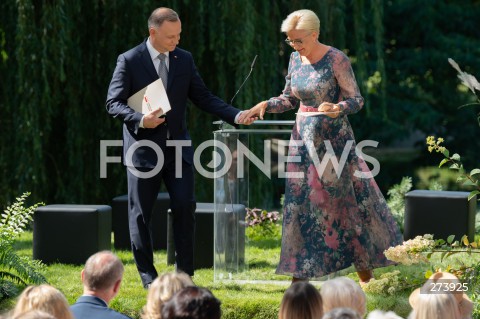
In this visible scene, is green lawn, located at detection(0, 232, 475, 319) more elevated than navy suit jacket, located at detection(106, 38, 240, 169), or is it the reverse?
navy suit jacket, located at detection(106, 38, 240, 169)

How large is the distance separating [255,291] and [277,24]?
5293 mm

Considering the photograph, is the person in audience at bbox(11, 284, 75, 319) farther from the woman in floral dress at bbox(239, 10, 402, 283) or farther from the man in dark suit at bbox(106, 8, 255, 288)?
the woman in floral dress at bbox(239, 10, 402, 283)

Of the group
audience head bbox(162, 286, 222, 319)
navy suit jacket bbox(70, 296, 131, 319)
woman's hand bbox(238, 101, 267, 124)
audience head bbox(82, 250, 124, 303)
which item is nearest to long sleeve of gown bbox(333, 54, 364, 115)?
woman's hand bbox(238, 101, 267, 124)

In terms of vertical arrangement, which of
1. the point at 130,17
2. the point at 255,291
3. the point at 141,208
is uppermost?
the point at 130,17

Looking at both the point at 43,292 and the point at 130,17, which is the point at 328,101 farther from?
the point at 130,17

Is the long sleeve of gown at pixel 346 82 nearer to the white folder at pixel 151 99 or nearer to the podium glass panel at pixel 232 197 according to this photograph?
the podium glass panel at pixel 232 197

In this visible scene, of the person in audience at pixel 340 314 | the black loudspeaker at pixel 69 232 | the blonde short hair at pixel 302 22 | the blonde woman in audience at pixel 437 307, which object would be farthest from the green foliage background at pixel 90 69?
the person in audience at pixel 340 314

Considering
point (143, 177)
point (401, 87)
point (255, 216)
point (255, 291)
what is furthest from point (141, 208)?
point (401, 87)

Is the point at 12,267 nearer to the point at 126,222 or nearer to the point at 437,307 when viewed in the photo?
the point at 126,222

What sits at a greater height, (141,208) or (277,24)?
(277,24)

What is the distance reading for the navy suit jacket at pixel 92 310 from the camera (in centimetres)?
483

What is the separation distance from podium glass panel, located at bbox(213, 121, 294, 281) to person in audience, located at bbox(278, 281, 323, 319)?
283 centimetres

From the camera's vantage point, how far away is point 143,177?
22.8 feet

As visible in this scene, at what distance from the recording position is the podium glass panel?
7.36 meters
